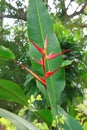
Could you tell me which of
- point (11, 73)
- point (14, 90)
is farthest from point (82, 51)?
point (11, 73)

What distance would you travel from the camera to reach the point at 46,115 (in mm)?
879

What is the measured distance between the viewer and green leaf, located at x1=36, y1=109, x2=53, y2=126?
87cm

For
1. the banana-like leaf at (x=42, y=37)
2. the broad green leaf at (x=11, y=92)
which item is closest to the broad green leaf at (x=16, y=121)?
the broad green leaf at (x=11, y=92)

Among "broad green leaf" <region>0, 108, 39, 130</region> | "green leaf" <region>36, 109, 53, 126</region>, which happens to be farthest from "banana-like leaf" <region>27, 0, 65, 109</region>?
"broad green leaf" <region>0, 108, 39, 130</region>

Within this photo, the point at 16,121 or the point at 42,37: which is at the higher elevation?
the point at 42,37

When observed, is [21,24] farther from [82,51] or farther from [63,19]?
[82,51]

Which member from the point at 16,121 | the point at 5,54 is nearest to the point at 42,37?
the point at 5,54

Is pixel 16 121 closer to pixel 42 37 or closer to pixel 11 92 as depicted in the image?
pixel 11 92

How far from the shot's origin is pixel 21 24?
22.5ft

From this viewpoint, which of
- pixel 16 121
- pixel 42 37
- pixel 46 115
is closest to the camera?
pixel 16 121

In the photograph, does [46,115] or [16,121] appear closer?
[16,121]

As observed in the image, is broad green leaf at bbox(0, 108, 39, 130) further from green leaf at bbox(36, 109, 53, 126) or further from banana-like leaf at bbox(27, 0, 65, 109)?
banana-like leaf at bbox(27, 0, 65, 109)

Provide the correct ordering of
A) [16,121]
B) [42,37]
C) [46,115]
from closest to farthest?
1. [16,121]
2. [46,115]
3. [42,37]

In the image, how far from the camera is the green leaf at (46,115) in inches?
34.2
